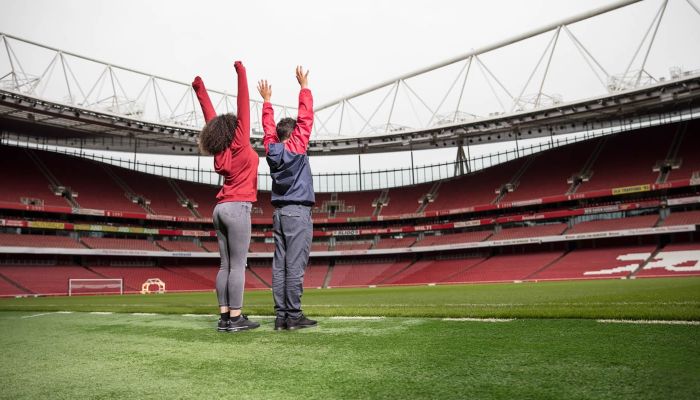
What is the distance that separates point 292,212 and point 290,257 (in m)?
0.49

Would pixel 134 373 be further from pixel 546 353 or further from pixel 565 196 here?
pixel 565 196

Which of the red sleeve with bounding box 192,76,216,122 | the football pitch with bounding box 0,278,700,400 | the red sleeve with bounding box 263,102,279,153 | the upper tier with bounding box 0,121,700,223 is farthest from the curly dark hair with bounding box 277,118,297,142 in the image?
the upper tier with bounding box 0,121,700,223

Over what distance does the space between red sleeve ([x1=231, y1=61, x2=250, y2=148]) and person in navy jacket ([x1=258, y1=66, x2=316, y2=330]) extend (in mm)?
264

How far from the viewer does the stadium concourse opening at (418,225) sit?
38469 mm

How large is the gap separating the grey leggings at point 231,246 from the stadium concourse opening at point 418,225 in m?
35.5

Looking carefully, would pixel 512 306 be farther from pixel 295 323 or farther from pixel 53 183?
pixel 53 183

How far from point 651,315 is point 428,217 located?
165ft

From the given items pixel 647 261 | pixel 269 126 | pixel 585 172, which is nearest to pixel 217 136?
pixel 269 126

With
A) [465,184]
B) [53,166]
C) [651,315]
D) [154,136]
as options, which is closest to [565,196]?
[465,184]

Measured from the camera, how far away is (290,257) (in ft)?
16.2

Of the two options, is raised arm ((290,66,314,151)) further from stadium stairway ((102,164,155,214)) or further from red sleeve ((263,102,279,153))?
stadium stairway ((102,164,155,214))

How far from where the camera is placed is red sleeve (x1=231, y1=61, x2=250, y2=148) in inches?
202

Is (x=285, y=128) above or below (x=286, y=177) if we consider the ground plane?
above

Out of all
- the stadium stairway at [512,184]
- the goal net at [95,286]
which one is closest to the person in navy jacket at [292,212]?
the goal net at [95,286]
